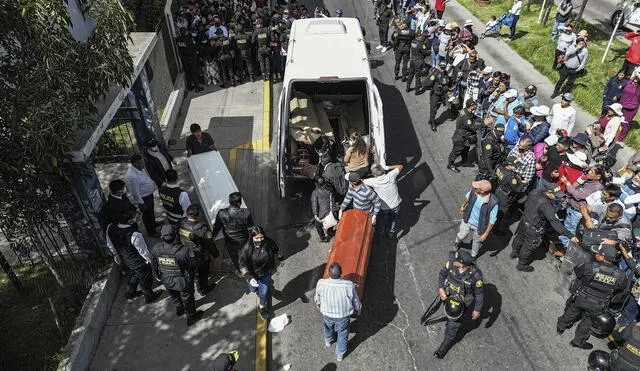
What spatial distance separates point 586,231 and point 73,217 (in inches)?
307

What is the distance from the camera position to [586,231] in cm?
661

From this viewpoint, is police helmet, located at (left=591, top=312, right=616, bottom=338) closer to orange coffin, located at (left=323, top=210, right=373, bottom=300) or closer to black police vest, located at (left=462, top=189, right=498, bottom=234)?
black police vest, located at (left=462, top=189, right=498, bottom=234)

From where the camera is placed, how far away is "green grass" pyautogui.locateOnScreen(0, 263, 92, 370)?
614cm

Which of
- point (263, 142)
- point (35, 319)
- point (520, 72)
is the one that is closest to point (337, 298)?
point (35, 319)

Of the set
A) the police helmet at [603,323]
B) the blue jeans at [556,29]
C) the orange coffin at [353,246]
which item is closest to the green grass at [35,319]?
the orange coffin at [353,246]

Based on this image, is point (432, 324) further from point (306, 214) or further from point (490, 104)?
point (490, 104)

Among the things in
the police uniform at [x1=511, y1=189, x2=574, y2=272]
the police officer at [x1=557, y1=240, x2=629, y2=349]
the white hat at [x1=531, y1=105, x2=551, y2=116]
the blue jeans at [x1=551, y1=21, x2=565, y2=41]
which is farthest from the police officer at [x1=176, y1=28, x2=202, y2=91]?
the blue jeans at [x1=551, y1=21, x2=565, y2=41]

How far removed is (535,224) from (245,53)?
31.8 ft

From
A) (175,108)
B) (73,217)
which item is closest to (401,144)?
(175,108)

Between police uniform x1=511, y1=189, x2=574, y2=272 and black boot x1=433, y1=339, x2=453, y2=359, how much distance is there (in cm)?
226

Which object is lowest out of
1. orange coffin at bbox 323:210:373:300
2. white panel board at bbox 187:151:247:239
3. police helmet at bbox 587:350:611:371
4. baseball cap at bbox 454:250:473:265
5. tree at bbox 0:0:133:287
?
white panel board at bbox 187:151:247:239

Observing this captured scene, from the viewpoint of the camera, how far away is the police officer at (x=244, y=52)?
43.3ft

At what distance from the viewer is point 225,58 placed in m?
13.4

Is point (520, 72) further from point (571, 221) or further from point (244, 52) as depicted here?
point (244, 52)
